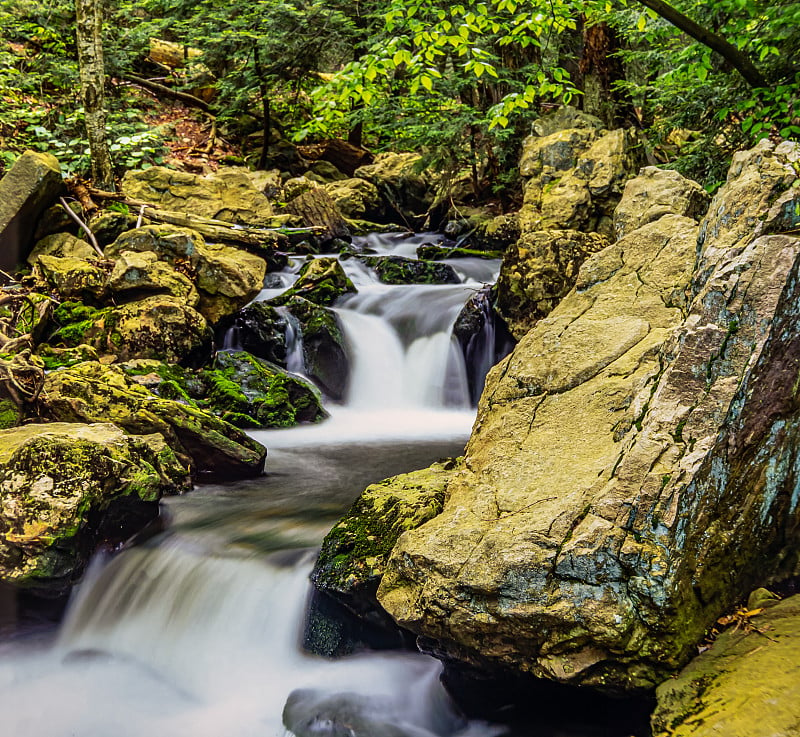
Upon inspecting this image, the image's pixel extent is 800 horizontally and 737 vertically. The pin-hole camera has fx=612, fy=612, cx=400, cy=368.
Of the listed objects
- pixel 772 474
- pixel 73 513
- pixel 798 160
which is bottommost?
pixel 73 513

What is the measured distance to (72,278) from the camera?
335 inches

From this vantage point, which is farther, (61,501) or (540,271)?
(540,271)

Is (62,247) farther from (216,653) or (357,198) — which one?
(357,198)

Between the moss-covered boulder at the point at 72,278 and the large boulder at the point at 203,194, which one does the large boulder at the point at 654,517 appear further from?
the large boulder at the point at 203,194

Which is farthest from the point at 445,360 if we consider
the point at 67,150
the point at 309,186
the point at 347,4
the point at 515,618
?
the point at 347,4

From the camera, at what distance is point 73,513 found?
4.17 m

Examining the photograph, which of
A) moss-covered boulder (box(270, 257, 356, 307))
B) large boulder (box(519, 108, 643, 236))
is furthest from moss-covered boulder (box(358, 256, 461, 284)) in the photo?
large boulder (box(519, 108, 643, 236))

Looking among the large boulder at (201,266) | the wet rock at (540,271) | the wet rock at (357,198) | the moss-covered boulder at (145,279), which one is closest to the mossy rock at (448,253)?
the wet rock at (357,198)

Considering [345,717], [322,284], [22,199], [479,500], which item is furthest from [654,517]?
[22,199]

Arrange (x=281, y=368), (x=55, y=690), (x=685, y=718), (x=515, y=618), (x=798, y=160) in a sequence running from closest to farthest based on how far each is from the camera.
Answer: (x=685, y=718) → (x=515, y=618) → (x=798, y=160) → (x=55, y=690) → (x=281, y=368)

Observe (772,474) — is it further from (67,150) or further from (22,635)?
(67,150)

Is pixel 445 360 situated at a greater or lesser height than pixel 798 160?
lesser

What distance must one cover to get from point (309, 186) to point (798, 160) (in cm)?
1336

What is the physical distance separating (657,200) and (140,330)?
20.8 feet
